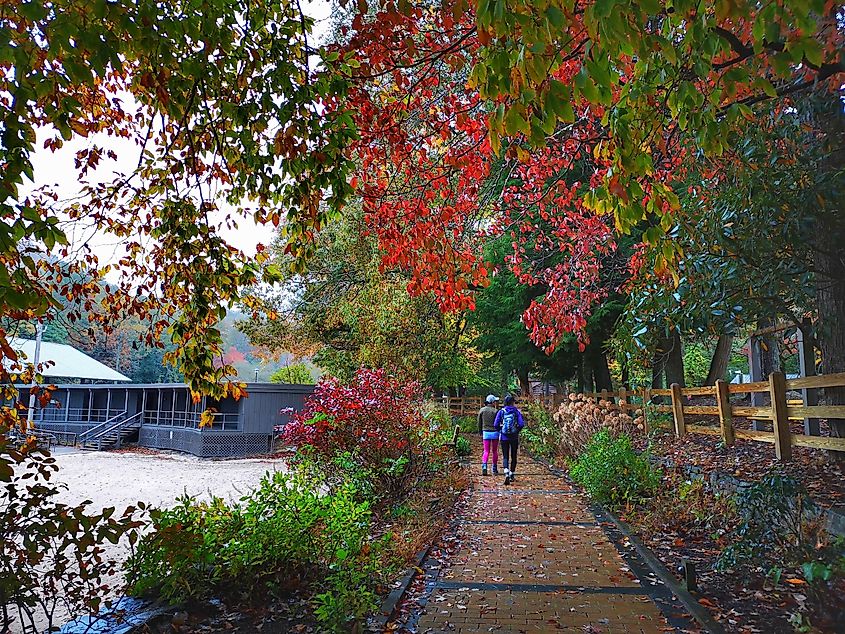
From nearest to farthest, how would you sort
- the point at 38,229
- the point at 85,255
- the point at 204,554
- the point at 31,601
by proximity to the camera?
the point at 38,229, the point at 31,601, the point at 204,554, the point at 85,255

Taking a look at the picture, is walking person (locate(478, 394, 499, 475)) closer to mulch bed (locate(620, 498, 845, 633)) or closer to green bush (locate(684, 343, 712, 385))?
mulch bed (locate(620, 498, 845, 633))

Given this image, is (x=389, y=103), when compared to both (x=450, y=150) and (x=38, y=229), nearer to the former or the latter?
(x=450, y=150)

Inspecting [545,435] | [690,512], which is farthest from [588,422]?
[690,512]

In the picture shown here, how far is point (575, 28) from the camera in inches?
149

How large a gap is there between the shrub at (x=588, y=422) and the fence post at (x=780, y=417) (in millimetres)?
4581

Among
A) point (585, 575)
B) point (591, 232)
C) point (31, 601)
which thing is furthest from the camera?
point (591, 232)

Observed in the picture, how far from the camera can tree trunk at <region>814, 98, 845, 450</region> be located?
19.4 ft

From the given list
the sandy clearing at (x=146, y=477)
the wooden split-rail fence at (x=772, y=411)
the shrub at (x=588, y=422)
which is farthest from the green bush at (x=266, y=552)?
the shrub at (x=588, y=422)

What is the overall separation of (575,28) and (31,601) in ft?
15.4

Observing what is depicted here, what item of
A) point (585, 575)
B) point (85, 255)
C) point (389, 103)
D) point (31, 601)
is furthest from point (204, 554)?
point (389, 103)

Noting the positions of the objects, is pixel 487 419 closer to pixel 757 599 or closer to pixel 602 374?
pixel 602 374

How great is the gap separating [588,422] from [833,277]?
7340mm

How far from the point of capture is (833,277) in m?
6.21

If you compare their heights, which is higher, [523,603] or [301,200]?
[301,200]
